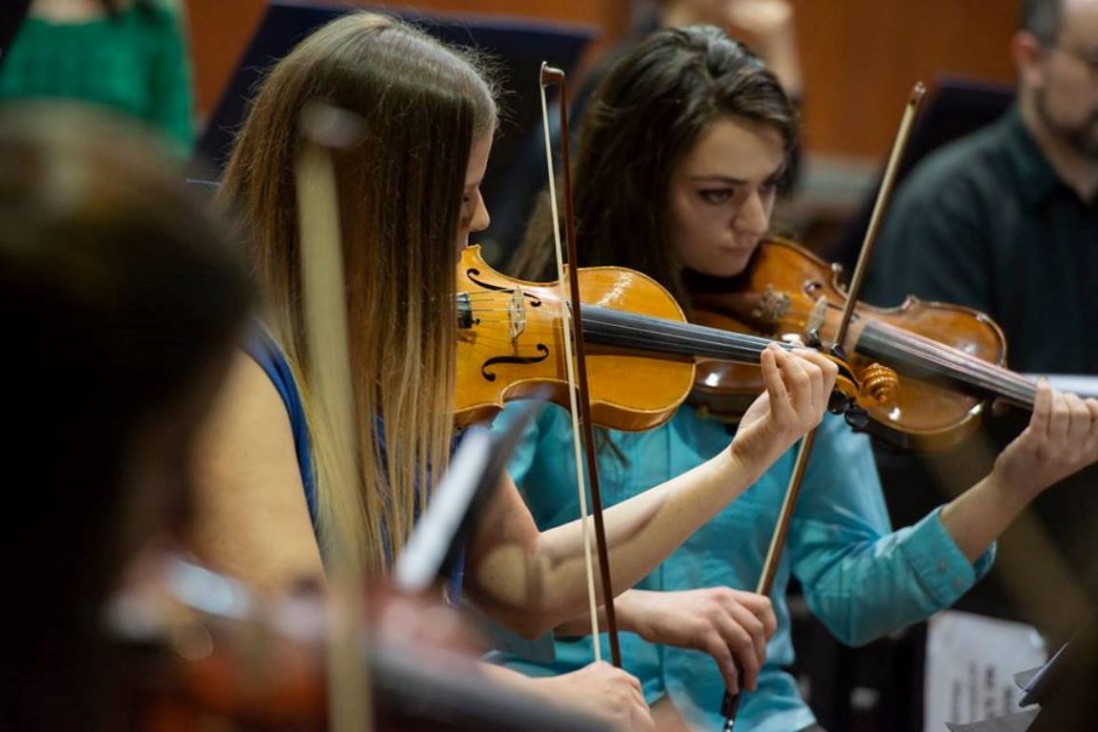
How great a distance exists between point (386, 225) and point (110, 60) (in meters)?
1.29

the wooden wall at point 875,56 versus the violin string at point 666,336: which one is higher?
the violin string at point 666,336

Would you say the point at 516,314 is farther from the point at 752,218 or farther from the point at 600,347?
the point at 752,218

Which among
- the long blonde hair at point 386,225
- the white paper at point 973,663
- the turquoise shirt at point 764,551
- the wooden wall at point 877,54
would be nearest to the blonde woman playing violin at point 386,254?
the long blonde hair at point 386,225

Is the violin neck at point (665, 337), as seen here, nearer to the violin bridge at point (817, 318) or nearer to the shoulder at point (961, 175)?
the violin bridge at point (817, 318)

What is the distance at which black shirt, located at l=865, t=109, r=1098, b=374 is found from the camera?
2.40 m

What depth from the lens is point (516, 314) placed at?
1358mm

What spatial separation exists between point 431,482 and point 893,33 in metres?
3.37

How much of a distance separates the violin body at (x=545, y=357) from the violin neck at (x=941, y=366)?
0.22 metres

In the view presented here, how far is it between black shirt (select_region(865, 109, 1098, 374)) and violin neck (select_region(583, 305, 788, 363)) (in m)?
1.00

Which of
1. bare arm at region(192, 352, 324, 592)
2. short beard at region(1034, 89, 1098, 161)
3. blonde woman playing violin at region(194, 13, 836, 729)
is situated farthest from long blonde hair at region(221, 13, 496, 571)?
short beard at region(1034, 89, 1098, 161)

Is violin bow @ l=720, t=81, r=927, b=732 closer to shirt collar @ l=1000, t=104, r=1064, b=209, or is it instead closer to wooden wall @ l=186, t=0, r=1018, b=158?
shirt collar @ l=1000, t=104, r=1064, b=209

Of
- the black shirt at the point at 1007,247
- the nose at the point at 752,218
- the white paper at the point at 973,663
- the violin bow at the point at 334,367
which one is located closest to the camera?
the violin bow at the point at 334,367

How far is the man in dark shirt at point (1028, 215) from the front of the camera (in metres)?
2.40

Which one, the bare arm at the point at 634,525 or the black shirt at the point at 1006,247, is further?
the black shirt at the point at 1006,247
